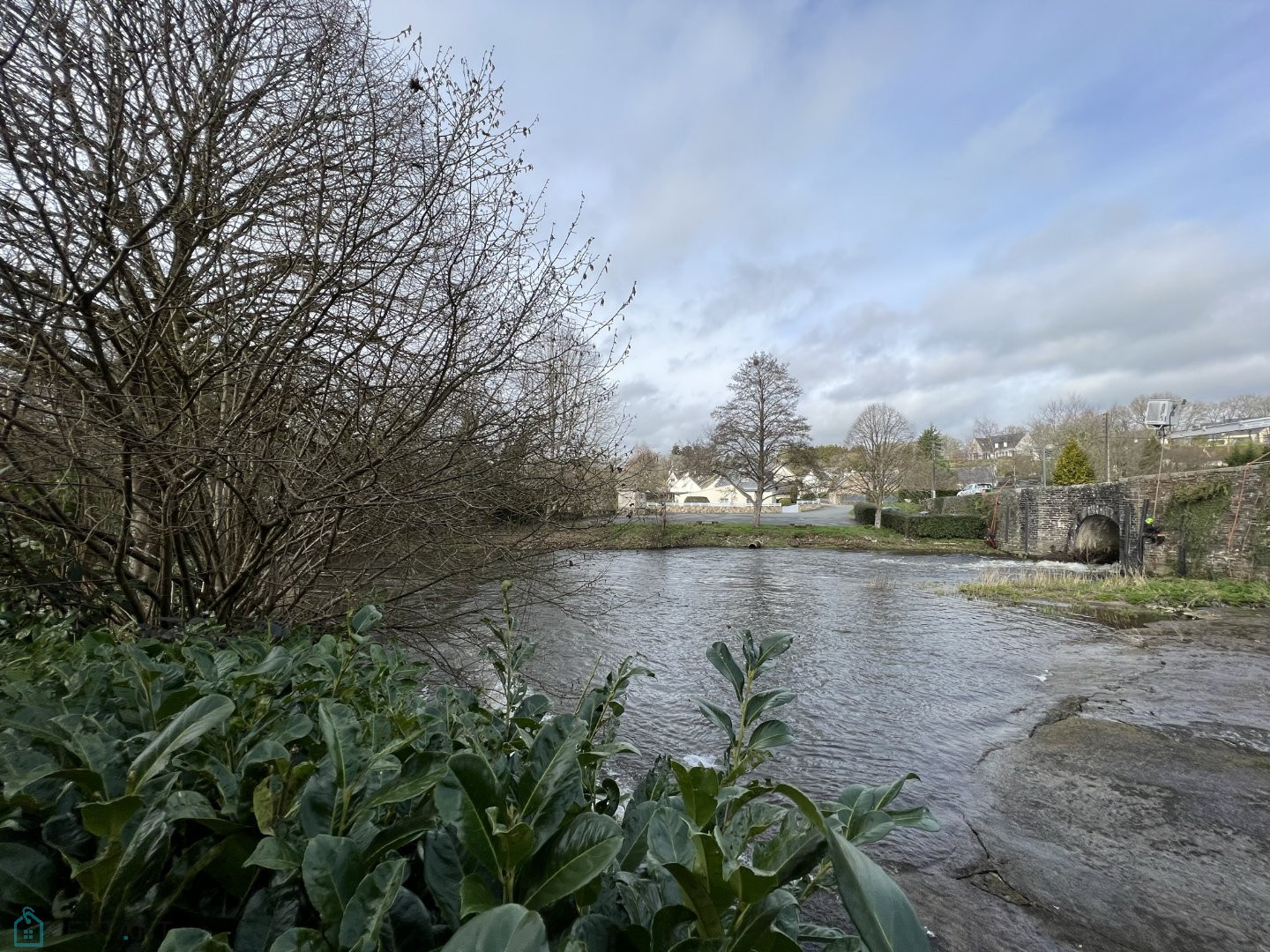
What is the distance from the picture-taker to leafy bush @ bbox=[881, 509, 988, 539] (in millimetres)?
28266

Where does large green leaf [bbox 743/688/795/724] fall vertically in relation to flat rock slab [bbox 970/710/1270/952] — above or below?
above

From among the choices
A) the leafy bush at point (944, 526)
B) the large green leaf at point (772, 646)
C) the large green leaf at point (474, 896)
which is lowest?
the leafy bush at point (944, 526)

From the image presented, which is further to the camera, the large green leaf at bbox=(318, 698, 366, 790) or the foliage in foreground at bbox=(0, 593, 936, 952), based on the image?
the large green leaf at bbox=(318, 698, 366, 790)

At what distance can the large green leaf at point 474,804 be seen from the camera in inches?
22.6

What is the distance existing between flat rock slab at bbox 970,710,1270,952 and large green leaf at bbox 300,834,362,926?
131 inches

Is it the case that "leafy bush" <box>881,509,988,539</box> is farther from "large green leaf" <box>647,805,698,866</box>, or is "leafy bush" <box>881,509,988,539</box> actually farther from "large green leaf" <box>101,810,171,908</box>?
"large green leaf" <box>101,810,171,908</box>

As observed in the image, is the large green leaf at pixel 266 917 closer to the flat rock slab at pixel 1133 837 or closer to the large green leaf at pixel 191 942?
the large green leaf at pixel 191 942

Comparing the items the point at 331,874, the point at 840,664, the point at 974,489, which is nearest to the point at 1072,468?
the point at 974,489

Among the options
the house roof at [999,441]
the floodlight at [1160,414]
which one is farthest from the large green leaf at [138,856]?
the house roof at [999,441]

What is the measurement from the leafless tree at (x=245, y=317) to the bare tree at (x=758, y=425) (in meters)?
27.3

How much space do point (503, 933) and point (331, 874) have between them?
245mm

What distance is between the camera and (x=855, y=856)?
392 mm

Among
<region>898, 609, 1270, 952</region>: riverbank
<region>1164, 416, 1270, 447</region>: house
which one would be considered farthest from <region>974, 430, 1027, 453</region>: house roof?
<region>898, 609, 1270, 952</region>: riverbank

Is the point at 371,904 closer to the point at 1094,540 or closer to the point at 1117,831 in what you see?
the point at 1117,831
